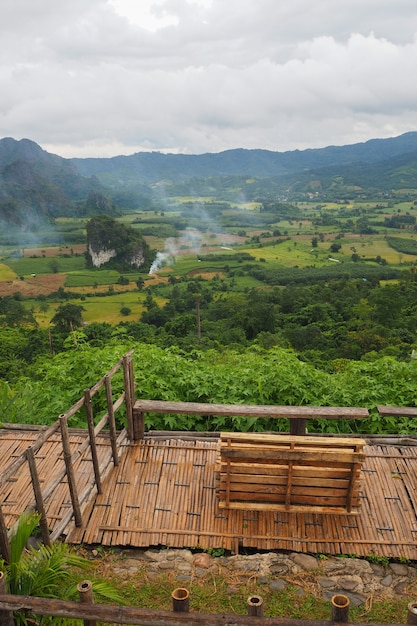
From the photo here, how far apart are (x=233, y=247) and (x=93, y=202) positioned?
78345 mm

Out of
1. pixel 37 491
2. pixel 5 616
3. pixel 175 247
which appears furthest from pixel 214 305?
pixel 175 247

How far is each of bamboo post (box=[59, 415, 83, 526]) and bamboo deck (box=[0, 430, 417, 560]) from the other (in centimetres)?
18

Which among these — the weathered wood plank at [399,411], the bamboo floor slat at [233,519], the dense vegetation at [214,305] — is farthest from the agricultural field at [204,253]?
the weathered wood plank at [399,411]

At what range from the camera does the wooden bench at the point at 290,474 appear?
4.70 meters

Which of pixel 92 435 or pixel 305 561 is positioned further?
pixel 92 435

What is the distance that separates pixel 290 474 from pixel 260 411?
2.88ft

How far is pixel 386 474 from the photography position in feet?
17.5

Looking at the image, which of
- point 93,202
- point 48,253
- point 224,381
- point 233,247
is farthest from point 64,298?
point 93,202

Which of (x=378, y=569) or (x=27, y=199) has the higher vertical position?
(x=27, y=199)

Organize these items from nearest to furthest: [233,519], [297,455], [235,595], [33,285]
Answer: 1. [235,595]
2. [297,455]
3. [233,519]
4. [33,285]

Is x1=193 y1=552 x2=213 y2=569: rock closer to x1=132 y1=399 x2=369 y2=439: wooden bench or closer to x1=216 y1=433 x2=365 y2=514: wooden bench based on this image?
x1=216 y1=433 x2=365 y2=514: wooden bench

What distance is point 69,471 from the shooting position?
4.32 m

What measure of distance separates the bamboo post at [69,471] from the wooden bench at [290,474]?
1.45m

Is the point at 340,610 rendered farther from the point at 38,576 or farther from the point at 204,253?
the point at 204,253
